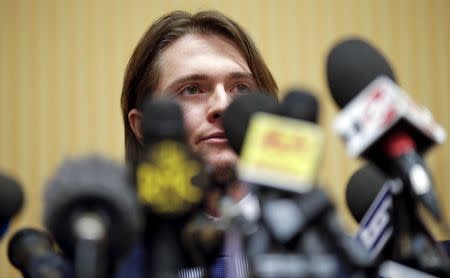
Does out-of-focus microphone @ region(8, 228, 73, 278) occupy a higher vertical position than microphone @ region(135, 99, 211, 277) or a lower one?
lower

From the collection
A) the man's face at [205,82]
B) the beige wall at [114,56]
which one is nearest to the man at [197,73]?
the man's face at [205,82]

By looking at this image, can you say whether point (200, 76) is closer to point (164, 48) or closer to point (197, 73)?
point (197, 73)

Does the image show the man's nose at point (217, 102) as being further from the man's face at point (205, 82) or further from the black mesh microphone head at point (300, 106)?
the black mesh microphone head at point (300, 106)

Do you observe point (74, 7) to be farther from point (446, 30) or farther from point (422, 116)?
point (422, 116)

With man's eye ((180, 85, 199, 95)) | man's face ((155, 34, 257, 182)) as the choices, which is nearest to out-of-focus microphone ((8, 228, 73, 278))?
man's face ((155, 34, 257, 182))

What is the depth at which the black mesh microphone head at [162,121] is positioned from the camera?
1.97ft

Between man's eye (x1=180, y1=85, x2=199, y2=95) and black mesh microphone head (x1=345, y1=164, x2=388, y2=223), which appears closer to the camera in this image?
black mesh microphone head (x1=345, y1=164, x2=388, y2=223)

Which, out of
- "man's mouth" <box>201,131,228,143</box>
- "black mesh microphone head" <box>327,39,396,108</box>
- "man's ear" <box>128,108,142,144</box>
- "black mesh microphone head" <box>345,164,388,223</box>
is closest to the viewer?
"black mesh microphone head" <box>327,39,396,108</box>

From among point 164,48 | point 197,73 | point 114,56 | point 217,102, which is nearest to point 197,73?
point 197,73

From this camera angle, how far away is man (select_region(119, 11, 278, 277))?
4.39 feet

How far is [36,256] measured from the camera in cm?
68

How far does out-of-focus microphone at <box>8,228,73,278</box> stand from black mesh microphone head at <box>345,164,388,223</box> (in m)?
0.48

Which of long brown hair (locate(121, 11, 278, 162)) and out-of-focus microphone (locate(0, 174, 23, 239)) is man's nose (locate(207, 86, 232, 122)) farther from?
out-of-focus microphone (locate(0, 174, 23, 239))

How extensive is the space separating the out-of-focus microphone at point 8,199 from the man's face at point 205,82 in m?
0.54
